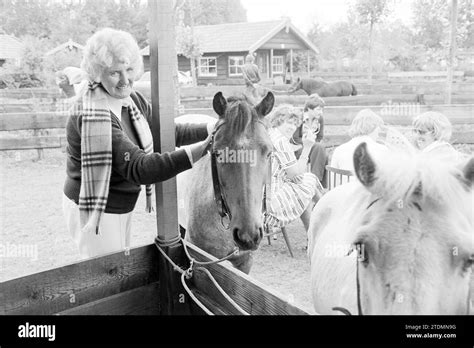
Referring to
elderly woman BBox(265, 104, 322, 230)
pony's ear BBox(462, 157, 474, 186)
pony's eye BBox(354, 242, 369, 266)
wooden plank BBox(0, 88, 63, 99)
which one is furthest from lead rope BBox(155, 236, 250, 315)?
wooden plank BBox(0, 88, 63, 99)

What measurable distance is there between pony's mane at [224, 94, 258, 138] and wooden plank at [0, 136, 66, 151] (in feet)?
29.9

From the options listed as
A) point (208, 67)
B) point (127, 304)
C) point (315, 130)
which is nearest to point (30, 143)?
point (315, 130)

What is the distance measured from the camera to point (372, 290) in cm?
129

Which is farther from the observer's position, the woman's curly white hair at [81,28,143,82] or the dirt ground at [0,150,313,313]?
the dirt ground at [0,150,313,313]

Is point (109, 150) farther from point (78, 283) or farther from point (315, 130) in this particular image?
point (315, 130)

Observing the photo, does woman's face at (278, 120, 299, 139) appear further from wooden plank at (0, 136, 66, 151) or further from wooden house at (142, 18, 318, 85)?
wooden house at (142, 18, 318, 85)

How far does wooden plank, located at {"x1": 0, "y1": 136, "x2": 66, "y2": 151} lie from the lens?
10.1 m

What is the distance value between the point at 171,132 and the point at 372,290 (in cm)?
124

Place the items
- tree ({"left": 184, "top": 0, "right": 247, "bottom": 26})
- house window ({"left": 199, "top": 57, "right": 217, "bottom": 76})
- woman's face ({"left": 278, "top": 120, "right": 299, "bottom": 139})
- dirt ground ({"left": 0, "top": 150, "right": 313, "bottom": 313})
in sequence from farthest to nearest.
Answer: house window ({"left": 199, "top": 57, "right": 217, "bottom": 76})
tree ({"left": 184, "top": 0, "right": 247, "bottom": 26})
woman's face ({"left": 278, "top": 120, "right": 299, "bottom": 139})
dirt ground ({"left": 0, "top": 150, "right": 313, "bottom": 313})

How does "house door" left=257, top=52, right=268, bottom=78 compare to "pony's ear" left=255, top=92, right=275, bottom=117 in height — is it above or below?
above

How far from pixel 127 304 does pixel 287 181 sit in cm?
320

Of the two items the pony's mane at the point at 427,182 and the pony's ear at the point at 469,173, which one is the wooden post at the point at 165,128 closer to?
the pony's mane at the point at 427,182

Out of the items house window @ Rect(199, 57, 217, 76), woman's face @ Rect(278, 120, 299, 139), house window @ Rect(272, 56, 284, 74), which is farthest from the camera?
house window @ Rect(272, 56, 284, 74)
